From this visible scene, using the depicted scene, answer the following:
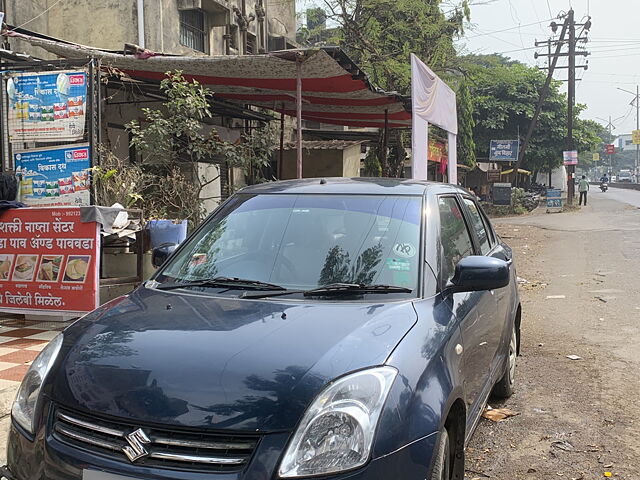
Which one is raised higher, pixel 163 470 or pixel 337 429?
pixel 337 429

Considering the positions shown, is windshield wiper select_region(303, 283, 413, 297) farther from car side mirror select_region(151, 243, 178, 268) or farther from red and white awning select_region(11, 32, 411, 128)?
red and white awning select_region(11, 32, 411, 128)

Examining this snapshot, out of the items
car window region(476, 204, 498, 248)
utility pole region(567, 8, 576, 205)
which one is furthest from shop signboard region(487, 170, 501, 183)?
car window region(476, 204, 498, 248)

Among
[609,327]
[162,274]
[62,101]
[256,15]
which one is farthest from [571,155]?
[162,274]

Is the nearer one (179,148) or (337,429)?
(337,429)

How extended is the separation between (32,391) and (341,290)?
1.34m

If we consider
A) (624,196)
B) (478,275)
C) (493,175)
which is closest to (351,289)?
(478,275)

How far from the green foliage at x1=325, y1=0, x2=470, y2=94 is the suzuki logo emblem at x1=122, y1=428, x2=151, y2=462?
53.9 ft

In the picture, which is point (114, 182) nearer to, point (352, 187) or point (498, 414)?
point (352, 187)

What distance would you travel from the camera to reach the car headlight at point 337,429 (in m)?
1.86

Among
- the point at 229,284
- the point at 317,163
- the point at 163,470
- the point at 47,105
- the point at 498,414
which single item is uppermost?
the point at 47,105

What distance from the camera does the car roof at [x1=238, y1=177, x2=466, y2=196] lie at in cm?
337

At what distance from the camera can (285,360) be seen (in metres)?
2.09

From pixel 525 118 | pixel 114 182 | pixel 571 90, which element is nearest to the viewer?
pixel 114 182

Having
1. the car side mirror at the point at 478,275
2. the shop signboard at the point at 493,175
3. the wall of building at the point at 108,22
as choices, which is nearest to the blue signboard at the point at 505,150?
the shop signboard at the point at 493,175
